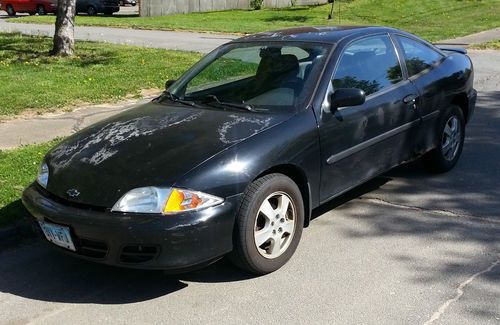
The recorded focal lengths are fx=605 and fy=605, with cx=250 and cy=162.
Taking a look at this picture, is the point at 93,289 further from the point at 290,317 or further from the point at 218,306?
the point at 290,317

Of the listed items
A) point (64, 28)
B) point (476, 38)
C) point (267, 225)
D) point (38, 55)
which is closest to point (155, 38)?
point (38, 55)

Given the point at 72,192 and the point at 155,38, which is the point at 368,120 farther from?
the point at 155,38

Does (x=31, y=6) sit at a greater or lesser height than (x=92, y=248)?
greater

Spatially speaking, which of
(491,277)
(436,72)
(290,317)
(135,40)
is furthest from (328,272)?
(135,40)

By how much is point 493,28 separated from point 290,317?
21.2 metres

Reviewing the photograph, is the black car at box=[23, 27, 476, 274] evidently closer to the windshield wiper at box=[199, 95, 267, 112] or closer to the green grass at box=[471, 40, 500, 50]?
the windshield wiper at box=[199, 95, 267, 112]

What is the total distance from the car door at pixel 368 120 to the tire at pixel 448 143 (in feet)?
1.91

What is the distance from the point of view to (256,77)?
15.8 feet

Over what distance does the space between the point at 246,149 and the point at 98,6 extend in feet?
110

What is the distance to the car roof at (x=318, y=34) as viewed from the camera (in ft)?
16.0

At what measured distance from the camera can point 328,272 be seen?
156 inches

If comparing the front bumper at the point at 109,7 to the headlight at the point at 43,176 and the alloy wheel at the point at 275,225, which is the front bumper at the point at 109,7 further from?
the alloy wheel at the point at 275,225

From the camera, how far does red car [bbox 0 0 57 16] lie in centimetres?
3603

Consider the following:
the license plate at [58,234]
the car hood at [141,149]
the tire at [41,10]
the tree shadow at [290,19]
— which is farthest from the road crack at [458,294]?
the tire at [41,10]
